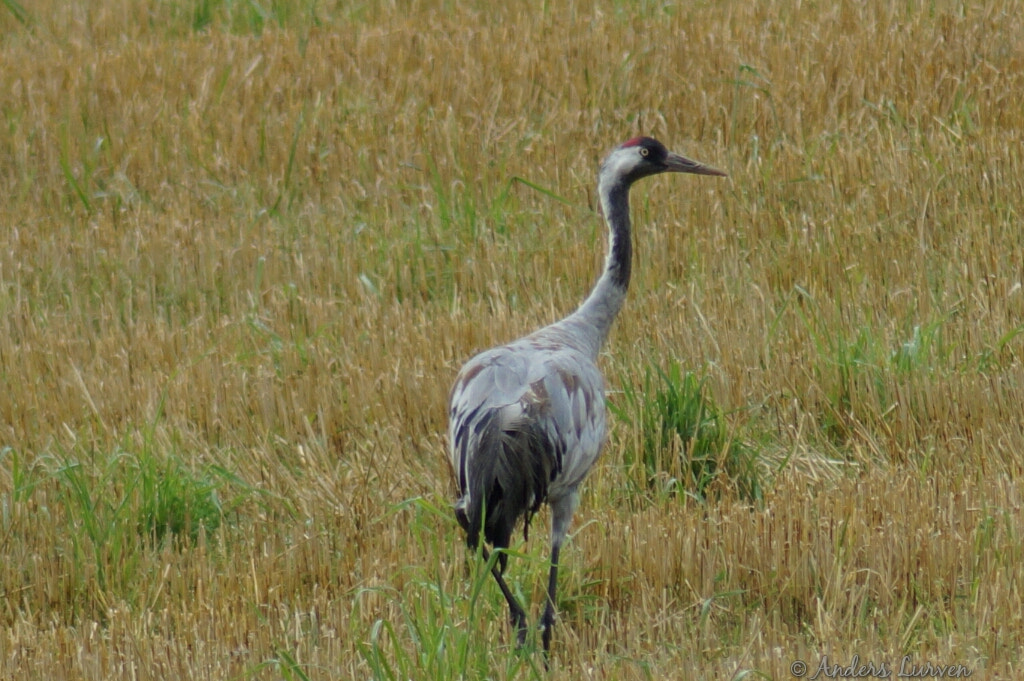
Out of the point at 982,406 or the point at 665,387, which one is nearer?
the point at 982,406

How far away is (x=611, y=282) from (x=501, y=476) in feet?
4.68

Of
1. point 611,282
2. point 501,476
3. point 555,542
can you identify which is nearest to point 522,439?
point 501,476

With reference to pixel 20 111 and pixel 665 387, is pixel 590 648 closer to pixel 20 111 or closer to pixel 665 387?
pixel 665 387

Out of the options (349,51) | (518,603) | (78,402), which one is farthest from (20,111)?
(518,603)

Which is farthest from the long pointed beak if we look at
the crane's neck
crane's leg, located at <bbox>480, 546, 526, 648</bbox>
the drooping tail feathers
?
crane's leg, located at <bbox>480, 546, 526, 648</bbox>

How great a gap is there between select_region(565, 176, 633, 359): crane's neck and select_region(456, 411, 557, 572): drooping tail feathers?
1.03 metres

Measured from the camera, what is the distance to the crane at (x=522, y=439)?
13.7ft

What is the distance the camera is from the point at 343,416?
602 cm

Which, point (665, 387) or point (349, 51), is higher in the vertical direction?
point (349, 51)

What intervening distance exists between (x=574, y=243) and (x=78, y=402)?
2.74 meters

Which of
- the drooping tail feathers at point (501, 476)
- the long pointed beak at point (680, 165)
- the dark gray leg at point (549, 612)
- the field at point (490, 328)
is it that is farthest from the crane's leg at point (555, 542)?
the long pointed beak at point (680, 165)

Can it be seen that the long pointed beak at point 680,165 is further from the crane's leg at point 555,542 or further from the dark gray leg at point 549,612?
the dark gray leg at point 549,612

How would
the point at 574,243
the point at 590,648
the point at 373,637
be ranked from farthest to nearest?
the point at 574,243
the point at 590,648
the point at 373,637

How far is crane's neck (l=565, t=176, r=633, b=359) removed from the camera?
5246mm
